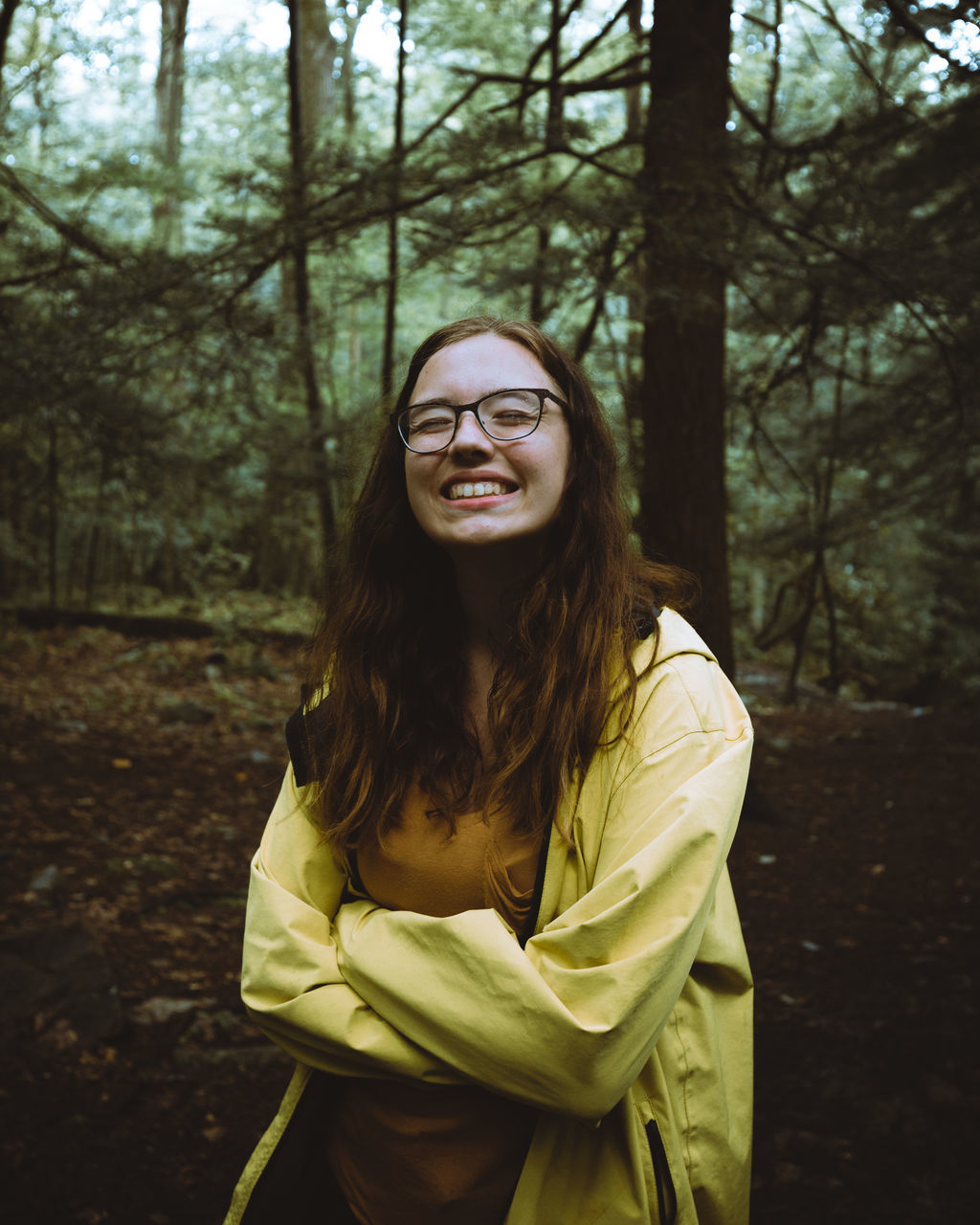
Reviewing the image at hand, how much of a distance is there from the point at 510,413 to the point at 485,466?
119mm

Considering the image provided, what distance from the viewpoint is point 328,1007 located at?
1.39m

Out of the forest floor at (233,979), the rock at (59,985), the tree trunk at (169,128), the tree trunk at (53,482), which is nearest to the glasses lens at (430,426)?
the forest floor at (233,979)

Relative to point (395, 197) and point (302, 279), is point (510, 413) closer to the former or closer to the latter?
point (395, 197)

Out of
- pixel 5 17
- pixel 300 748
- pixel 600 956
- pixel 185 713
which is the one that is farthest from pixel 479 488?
pixel 185 713

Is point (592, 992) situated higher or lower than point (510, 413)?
lower

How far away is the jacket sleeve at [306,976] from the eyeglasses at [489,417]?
75cm

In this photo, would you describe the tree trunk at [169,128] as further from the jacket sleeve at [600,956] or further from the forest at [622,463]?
the jacket sleeve at [600,956]

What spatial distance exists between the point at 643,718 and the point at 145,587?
16017 mm

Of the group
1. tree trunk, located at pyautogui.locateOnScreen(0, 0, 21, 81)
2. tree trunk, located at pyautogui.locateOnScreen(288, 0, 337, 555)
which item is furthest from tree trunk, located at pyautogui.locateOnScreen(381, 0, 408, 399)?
tree trunk, located at pyautogui.locateOnScreen(0, 0, 21, 81)

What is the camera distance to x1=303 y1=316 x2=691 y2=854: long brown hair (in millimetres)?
1492

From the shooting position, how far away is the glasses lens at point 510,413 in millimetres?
1549

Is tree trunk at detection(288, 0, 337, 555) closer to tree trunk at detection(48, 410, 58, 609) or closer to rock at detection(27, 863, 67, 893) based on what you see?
tree trunk at detection(48, 410, 58, 609)

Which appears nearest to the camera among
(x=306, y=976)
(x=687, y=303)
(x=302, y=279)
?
(x=306, y=976)

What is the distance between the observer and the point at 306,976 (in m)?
1.43
